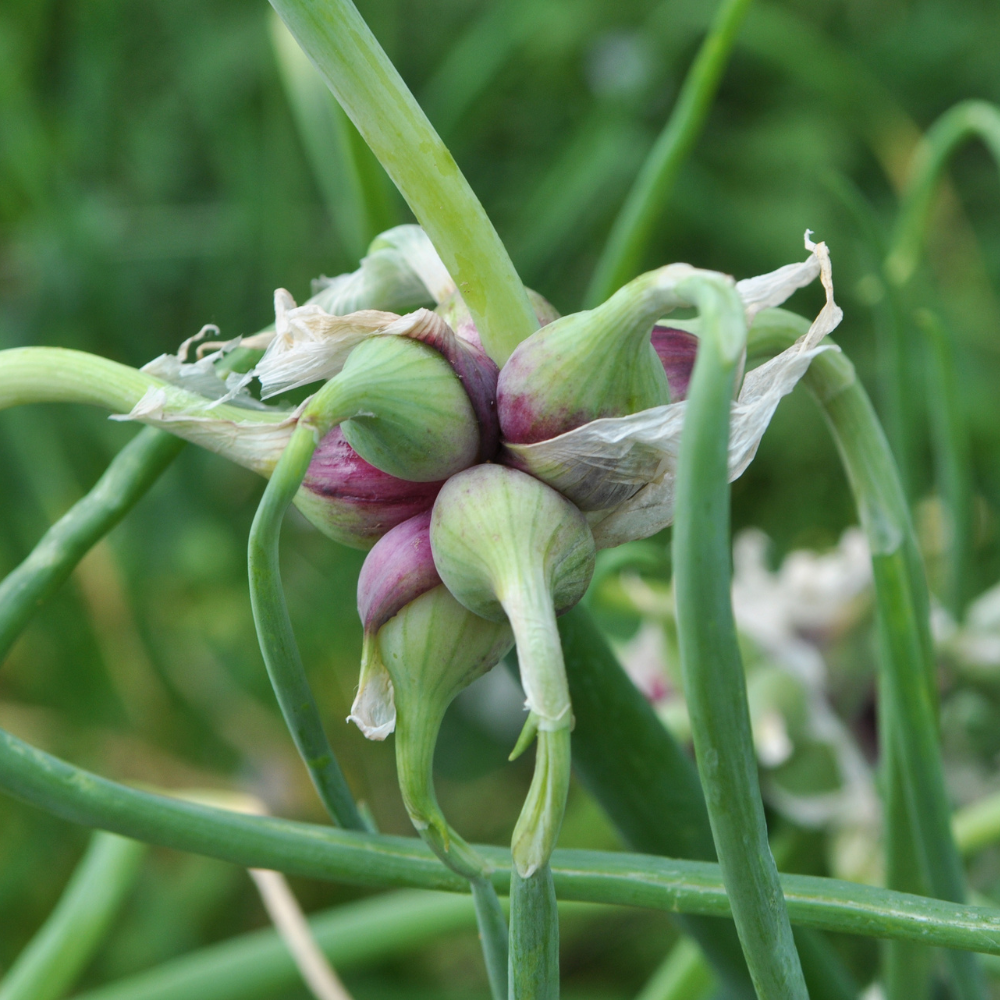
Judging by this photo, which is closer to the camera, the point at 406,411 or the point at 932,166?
the point at 406,411

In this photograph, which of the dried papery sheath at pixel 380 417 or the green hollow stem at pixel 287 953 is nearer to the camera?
the dried papery sheath at pixel 380 417

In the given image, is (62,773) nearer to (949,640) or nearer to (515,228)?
(949,640)

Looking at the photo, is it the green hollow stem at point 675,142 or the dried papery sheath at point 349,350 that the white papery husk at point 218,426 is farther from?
the green hollow stem at point 675,142

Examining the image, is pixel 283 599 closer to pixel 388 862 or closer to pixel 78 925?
pixel 388 862

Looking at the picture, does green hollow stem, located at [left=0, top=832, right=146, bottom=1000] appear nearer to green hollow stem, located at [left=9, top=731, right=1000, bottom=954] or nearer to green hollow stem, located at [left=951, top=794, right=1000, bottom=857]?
green hollow stem, located at [left=9, top=731, right=1000, bottom=954]

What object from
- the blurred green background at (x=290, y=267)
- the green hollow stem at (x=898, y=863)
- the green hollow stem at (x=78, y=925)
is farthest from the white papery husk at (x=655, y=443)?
the blurred green background at (x=290, y=267)

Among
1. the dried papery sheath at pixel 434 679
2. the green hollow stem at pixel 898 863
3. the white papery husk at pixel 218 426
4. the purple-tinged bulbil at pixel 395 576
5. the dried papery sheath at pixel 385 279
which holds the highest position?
the dried papery sheath at pixel 385 279

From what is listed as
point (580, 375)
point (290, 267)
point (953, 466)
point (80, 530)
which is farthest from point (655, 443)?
point (290, 267)

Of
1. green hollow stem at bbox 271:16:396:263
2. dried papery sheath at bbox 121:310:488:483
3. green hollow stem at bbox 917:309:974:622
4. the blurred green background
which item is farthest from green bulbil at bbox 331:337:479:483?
the blurred green background
